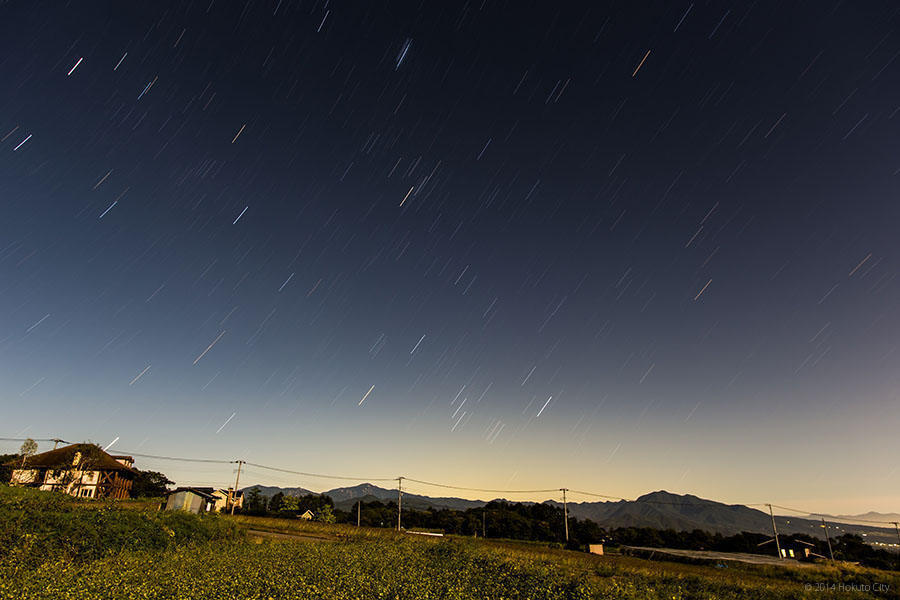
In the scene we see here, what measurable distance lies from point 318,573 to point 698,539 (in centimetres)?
12989

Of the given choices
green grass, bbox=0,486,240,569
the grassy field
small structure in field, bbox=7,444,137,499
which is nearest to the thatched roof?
small structure in field, bbox=7,444,137,499

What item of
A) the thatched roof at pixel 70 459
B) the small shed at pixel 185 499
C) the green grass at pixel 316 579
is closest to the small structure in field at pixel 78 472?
the thatched roof at pixel 70 459

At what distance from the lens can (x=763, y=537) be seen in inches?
4171

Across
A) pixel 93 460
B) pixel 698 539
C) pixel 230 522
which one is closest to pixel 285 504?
pixel 93 460

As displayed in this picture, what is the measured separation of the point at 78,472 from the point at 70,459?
414cm

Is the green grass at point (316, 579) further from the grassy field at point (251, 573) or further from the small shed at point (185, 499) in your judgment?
the small shed at point (185, 499)

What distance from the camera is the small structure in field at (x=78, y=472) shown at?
68.8m

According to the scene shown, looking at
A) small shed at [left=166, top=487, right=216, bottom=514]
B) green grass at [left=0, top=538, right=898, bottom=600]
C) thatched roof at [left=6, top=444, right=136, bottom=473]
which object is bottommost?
small shed at [left=166, top=487, right=216, bottom=514]

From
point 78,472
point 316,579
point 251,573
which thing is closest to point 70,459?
point 78,472

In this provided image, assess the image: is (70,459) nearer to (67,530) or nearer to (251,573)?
(67,530)

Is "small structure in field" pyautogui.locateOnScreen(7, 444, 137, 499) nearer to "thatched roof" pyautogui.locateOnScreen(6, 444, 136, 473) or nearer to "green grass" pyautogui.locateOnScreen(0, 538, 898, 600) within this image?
"thatched roof" pyautogui.locateOnScreen(6, 444, 136, 473)

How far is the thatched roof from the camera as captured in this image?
71.7 meters

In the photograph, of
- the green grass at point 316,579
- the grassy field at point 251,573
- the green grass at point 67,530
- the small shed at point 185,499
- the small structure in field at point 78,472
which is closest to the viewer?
the green grass at point 316,579

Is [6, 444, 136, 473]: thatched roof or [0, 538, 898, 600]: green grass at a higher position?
[6, 444, 136, 473]: thatched roof
